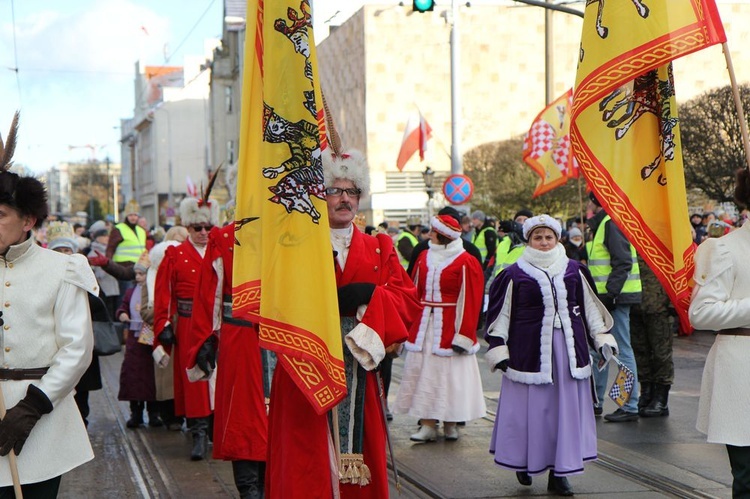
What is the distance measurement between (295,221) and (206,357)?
2.43 metres

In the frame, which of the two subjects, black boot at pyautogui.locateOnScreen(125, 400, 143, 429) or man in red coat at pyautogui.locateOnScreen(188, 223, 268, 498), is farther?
black boot at pyautogui.locateOnScreen(125, 400, 143, 429)

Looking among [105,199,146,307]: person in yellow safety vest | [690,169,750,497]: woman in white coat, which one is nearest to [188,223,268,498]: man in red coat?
[690,169,750,497]: woman in white coat

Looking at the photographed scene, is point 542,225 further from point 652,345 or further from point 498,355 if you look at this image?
point 652,345

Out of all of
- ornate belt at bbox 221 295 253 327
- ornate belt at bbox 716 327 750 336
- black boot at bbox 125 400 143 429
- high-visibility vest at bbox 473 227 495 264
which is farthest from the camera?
high-visibility vest at bbox 473 227 495 264

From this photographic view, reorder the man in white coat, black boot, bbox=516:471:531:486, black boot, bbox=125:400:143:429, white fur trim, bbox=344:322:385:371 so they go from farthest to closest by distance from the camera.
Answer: black boot, bbox=125:400:143:429 → black boot, bbox=516:471:531:486 → white fur trim, bbox=344:322:385:371 → the man in white coat

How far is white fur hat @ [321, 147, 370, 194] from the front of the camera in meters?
5.45

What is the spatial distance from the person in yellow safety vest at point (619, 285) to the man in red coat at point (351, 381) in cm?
532

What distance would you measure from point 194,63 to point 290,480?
99.1 meters

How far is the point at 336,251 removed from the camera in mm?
5430

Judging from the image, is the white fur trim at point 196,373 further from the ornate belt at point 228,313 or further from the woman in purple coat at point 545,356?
the woman in purple coat at point 545,356

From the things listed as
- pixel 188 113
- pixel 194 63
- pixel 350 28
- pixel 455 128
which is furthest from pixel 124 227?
pixel 194 63

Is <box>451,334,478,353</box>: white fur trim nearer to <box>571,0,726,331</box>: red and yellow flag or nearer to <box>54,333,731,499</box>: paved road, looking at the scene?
<box>54,333,731,499</box>: paved road

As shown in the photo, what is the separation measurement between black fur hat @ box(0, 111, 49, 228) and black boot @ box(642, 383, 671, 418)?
7228 mm

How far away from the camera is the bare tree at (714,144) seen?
2277cm
